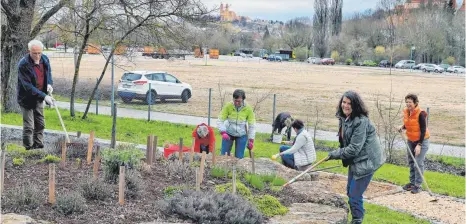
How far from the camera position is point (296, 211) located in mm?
5984

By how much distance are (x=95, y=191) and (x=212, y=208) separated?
117 centimetres

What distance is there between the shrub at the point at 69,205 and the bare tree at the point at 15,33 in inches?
436

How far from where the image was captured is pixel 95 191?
5.60m

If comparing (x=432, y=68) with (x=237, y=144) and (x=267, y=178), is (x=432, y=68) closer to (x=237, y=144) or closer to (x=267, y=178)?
(x=237, y=144)

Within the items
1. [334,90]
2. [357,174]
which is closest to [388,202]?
[357,174]

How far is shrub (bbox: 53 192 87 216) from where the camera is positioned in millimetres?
5078

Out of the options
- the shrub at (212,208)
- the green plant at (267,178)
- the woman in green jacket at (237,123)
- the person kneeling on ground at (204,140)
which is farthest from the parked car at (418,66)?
the shrub at (212,208)

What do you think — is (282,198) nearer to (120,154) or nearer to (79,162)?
(120,154)

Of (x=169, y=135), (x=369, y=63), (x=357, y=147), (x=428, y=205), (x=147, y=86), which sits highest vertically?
(x=369, y=63)

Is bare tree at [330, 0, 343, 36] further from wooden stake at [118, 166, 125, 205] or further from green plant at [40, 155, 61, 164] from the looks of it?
wooden stake at [118, 166, 125, 205]

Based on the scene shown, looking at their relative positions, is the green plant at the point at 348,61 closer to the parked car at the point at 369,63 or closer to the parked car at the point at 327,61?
the parked car at the point at 369,63

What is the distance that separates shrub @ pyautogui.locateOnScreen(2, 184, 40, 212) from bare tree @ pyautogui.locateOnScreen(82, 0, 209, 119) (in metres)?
10.4

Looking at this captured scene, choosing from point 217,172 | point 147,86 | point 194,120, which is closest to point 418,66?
point 147,86

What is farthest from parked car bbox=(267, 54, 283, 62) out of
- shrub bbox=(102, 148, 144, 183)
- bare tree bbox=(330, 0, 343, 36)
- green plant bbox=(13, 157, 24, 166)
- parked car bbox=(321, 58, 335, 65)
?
shrub bbox=(102, 148, 144, 183)
